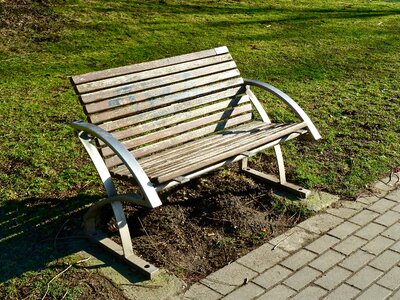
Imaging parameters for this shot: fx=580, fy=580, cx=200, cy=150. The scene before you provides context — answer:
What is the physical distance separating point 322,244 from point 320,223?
0.31 m

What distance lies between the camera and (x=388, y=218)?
433cm

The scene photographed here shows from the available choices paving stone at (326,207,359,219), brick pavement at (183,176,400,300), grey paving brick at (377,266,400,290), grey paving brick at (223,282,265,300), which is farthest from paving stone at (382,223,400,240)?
grey paving brick at (223,282,265,300)

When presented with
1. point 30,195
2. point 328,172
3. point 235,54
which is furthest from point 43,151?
point 235,54

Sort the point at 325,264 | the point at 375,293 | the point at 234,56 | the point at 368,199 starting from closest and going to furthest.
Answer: the point at 375,293 → the point at 325,264 → the point at 368,199 → the point at 234,56

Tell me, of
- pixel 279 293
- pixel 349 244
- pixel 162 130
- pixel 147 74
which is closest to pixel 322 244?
pixel 349 244

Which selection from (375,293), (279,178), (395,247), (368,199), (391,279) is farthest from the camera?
(279,178)

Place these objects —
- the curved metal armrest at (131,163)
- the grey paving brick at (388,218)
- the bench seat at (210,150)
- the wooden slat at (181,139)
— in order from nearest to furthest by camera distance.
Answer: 1. the curved metal armrest at (131,163)
2. the bench seat at (210,150)
3. the wooden slat at (181,139)
4. the grey paving brick at (388,218)

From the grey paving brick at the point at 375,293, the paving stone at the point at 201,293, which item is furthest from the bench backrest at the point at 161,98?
the grey paving brick at the point at 375,293

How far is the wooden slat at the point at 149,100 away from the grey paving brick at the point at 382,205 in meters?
1.49

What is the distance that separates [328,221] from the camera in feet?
14.0

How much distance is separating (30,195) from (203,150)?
4.81 ft

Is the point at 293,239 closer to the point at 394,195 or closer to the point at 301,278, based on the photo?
the point at 301,278

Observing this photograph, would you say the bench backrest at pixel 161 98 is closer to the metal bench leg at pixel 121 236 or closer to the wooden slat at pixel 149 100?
the wooden slat at pixel 149 100

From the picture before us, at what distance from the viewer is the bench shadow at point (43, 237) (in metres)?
3.68
